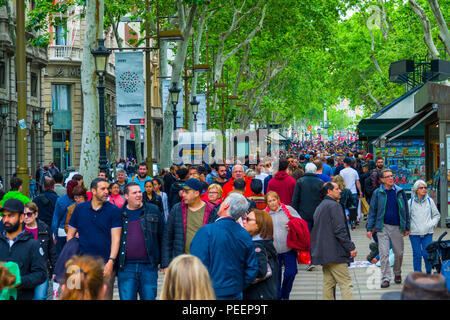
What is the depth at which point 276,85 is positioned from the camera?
6812cm

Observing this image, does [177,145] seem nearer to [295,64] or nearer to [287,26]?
[287,26]

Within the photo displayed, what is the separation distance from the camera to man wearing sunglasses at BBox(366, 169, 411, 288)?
10875 mm

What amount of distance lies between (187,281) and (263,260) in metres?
2.92

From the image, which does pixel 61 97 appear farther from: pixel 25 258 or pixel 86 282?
pixel 86 282

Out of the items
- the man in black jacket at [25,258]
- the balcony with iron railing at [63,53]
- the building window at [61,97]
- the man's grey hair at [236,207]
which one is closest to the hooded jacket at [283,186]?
the man's grey hair at [236,207]

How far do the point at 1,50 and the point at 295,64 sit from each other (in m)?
31.2

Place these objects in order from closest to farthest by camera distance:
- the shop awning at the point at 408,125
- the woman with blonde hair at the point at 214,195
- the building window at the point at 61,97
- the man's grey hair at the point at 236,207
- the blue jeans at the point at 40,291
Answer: the man's grey hair at the point at 236,207
the blue jeans at the point at 40,291
the woman with blonde hair at the point at 214,195
the shop awning at the point at 408,125
the building window at the point at 61,97

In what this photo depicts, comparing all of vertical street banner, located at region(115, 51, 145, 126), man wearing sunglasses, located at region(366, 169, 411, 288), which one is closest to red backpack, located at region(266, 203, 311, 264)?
man wearing sunglasses, located at region(366, 169, 411, 288)

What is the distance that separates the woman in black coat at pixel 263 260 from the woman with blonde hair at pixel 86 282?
2.62m

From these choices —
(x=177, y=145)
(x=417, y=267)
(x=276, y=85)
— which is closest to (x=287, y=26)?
(x=177, y=145)

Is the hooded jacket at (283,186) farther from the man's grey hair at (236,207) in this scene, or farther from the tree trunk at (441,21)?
the tree trunk at (441,21)

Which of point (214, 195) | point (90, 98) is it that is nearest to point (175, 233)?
point (214, 195)

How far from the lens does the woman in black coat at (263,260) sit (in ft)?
22.9

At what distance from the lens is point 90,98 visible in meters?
18.3
